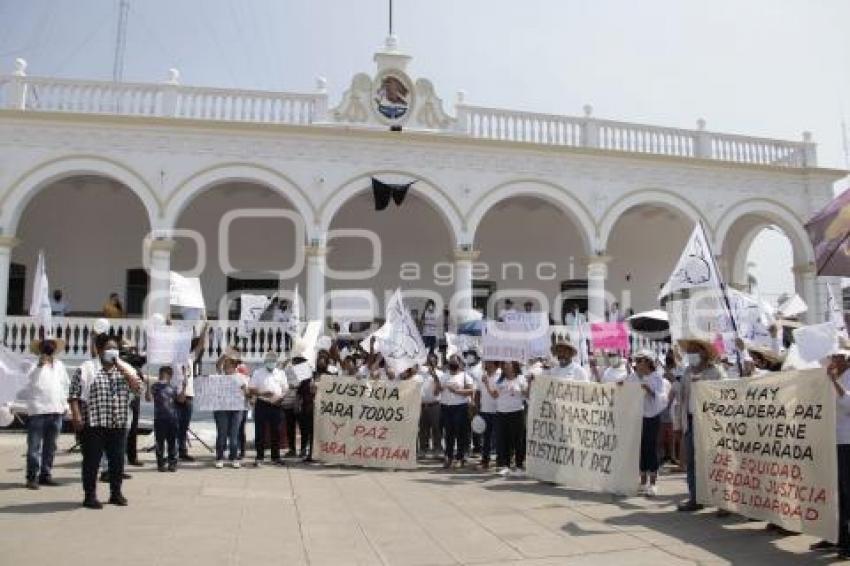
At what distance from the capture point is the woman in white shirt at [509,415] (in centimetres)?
995

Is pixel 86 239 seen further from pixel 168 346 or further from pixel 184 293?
pixel 168 346

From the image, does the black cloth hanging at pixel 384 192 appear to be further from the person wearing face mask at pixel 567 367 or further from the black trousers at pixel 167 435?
the person wearing face mask at pixel 567 367

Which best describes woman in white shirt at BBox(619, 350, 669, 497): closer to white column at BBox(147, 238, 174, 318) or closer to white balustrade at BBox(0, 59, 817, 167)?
white balustrade at BBox(0, 59, 817, 167)

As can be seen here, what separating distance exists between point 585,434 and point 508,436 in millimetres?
1497

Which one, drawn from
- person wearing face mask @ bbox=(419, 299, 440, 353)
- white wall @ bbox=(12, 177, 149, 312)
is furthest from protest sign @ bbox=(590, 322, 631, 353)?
white wall @ bbox=(12, 177, 149, 312)

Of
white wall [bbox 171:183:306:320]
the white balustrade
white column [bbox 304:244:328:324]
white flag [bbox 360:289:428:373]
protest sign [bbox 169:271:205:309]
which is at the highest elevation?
the white balustrade

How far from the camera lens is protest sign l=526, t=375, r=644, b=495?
27.7ft

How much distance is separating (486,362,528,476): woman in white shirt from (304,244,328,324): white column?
832cm

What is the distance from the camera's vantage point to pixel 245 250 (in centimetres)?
2102

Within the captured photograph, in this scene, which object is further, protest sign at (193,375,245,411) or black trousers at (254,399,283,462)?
black trousers at (254,399,283,462)

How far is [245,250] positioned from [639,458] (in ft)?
49.3

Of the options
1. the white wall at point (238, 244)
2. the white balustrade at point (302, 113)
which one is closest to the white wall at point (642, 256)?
the white balustrade at point (302, 113)

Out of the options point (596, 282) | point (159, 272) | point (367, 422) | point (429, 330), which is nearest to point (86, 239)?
point (159, 272)

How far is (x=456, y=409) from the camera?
1071cm
